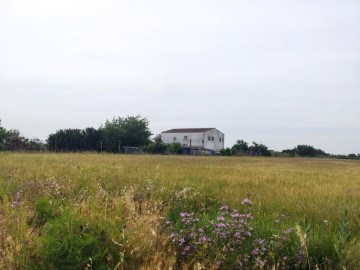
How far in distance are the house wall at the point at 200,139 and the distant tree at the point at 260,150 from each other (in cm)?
1301

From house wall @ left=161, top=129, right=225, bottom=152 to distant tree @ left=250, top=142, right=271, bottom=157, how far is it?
13006mm

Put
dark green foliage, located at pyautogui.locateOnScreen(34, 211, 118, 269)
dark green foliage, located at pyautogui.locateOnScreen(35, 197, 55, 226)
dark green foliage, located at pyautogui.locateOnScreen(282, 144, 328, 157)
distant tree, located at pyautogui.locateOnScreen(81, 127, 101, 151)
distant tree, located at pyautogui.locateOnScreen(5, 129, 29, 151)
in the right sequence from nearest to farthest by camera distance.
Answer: dark green foliage, located at pyautogui.locateOnScreen(34, 211, 118, 269) → dark green foliage, located at pyautogui.locateOnScreen(35, 197, 55, 226) → distant tree, located at pyautogui.locateOnScreen(5, 129, 29, 151) → distant tree, located at pyautogui.locateOnScreen(81, 127, 101, 151) → dark green foliage, located at pyautogui.locateOnScreen(282, 144, 328, 157)

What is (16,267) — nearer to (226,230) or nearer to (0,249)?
(0,249)

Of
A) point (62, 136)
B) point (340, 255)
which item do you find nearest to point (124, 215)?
point (340, 255)

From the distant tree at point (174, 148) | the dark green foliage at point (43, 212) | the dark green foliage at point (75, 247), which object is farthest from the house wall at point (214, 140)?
the dark green foliage at point (75, 247)

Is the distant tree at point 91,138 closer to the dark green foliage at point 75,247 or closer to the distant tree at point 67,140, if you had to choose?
the distant tree at point 67,140

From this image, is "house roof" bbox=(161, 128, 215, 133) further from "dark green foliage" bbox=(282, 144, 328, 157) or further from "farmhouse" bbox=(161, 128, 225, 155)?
"dark green foliage" bbox=(282, 144, 328, 157)


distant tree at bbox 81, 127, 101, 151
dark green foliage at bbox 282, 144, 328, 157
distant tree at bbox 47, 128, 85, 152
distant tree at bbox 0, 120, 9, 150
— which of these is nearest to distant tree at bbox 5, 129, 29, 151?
distant tree at bbox 0, 120, 9, 150

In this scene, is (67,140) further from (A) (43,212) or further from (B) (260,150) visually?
(A) (43,212)

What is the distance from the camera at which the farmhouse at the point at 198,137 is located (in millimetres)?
80500

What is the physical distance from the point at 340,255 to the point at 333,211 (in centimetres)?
238

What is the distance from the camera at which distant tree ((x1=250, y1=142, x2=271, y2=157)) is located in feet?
225

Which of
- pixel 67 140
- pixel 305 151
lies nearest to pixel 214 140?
pixel 305 151

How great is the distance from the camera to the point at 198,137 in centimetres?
8119
